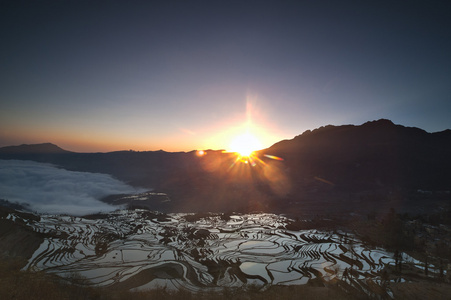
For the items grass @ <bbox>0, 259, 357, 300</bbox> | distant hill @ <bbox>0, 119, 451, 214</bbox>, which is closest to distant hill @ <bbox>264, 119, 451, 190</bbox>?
distant hill @ <bbox>0, 119, 451, 214</bbox>

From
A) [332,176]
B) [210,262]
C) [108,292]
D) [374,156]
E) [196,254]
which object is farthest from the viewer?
[374,156]

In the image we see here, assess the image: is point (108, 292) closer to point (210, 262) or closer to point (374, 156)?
point (210, 262)

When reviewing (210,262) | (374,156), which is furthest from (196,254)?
(374,156)

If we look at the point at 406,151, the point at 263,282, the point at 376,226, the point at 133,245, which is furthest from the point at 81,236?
the point at 406,151

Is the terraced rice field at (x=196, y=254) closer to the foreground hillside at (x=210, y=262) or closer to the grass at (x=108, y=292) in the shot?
the foreground hillside at (x=210, y=262)

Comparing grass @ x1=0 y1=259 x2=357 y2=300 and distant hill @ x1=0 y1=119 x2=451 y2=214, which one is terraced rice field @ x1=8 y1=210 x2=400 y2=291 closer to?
grass @ x1=0 y1=259 x2=357 y2=300

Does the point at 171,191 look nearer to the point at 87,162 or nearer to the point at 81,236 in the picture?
the point at 81,236

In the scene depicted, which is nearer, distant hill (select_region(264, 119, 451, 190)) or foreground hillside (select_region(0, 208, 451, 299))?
foreground hillside (select_region(0, 208, 451, 299))
